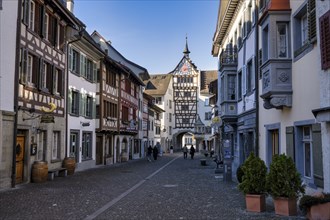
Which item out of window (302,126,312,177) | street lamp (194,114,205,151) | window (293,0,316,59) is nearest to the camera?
window (293,0,316,59)

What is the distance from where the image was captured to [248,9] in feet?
61.0

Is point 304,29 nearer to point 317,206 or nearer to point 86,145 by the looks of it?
point 317,206

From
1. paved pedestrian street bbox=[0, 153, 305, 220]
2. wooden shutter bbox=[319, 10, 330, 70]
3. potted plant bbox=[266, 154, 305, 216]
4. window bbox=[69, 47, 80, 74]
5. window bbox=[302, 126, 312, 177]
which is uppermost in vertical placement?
window bbox=[69, 47, 80, 74]

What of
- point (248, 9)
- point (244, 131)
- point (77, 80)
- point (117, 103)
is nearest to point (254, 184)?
point (244, 131)

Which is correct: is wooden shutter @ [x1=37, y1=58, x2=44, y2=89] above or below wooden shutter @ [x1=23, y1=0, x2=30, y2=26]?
below

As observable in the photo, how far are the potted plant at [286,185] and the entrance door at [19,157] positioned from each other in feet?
36.0

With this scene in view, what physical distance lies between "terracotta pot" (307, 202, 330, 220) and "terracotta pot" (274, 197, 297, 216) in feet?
3.57

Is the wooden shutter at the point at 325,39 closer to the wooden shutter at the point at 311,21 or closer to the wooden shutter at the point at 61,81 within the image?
the wooden shutter at the point at 311,21

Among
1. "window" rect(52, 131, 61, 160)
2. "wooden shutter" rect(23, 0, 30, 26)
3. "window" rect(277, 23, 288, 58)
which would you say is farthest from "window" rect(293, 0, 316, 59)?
"window" rect(52, 131, 61, 160)

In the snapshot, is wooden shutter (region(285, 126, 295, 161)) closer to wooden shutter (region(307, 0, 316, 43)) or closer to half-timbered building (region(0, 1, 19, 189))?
wooden shutter (region(307, 0, 316, 43))

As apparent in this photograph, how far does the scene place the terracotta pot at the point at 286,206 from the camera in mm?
9211

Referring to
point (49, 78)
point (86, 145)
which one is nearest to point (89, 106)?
point (86, 145)

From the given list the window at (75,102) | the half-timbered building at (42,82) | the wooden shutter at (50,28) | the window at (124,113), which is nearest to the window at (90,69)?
the window at (75,102)

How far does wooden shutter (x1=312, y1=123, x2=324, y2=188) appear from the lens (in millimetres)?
9430
